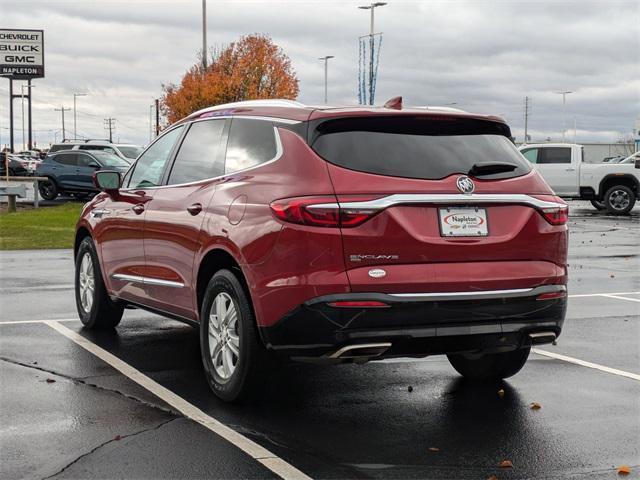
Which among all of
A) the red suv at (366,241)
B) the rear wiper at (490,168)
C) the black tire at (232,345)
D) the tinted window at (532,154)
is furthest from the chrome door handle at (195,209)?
the tinted window at (532,154)

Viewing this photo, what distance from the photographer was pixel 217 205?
6441mm

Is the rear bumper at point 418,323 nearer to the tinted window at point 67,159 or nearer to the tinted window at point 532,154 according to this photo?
the tinted window at point 532,154

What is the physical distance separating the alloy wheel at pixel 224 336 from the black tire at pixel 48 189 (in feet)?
100

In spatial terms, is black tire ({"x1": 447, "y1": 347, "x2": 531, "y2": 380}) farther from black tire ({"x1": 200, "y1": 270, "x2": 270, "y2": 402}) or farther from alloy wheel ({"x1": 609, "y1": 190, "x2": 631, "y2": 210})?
alloy wheel ({"x1": 609, "y1": 190, "x2": 631, "y2": 210})

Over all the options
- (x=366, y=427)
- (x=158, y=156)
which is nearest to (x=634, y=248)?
(x=158, y=156)

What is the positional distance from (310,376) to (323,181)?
6.57 ft

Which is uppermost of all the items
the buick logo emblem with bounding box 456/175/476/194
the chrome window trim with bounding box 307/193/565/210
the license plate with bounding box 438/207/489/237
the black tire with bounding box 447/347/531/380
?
the buick logo emblem with bounding box 456/175/476/194

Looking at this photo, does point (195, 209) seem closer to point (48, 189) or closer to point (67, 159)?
point (67, 159)

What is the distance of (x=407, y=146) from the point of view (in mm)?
5945

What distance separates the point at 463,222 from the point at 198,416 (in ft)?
6.20

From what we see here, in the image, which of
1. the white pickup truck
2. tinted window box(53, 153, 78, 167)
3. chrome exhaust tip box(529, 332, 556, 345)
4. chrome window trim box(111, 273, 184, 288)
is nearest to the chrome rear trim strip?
chrome exhaust tip box(529, 332, 556, 345)

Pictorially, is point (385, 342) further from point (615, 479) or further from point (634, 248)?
point (634, 248)

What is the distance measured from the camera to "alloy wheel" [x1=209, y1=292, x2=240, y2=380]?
246 inches

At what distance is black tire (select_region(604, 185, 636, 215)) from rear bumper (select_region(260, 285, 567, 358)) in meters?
26.1
